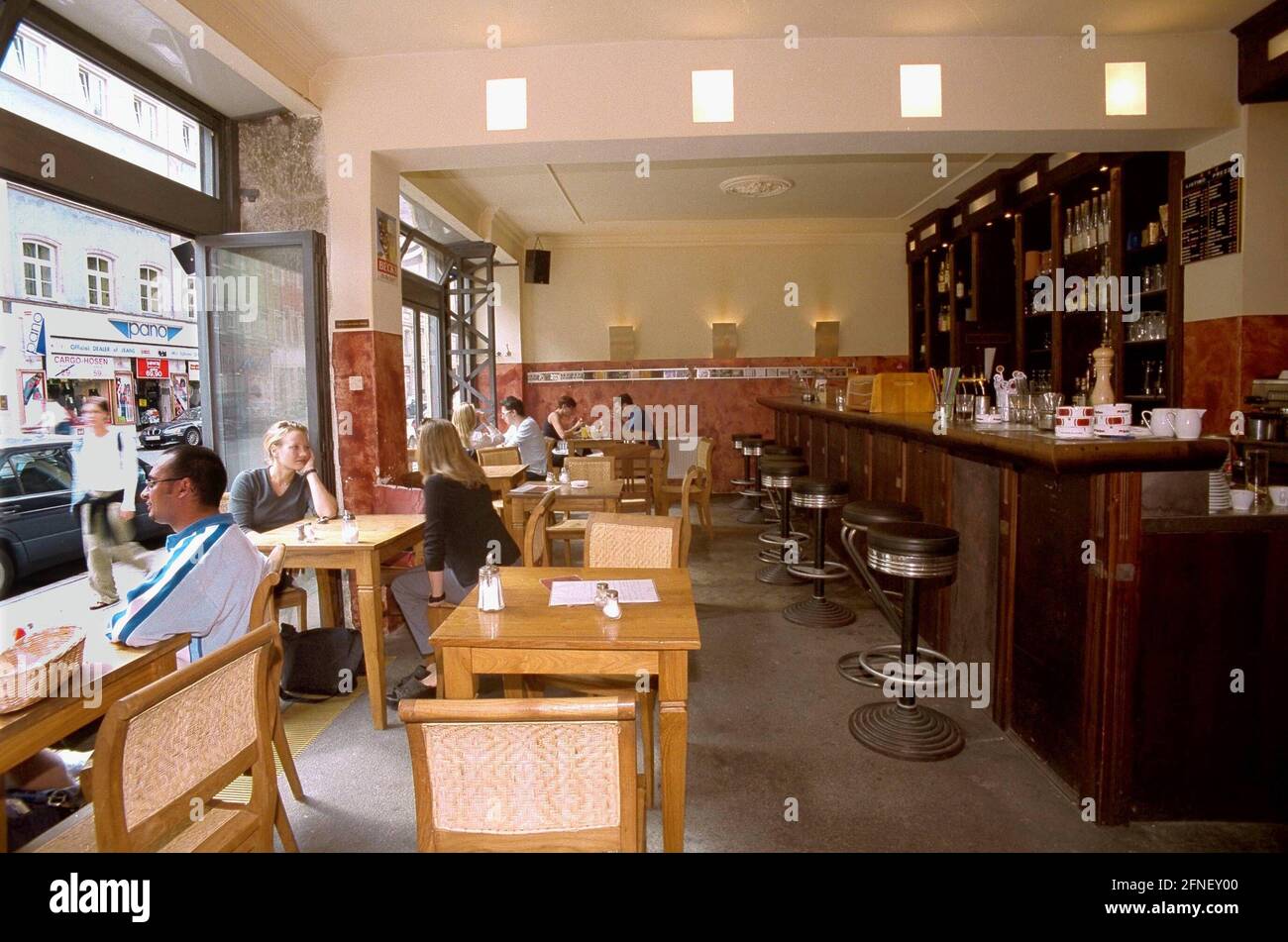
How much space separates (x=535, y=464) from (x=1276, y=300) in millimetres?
5839

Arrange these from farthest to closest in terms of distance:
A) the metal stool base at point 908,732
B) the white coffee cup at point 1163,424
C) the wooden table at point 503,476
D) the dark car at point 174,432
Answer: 1. the wooden table at point 503,476
2. the dark car at point 174,432
3. the metal stool base at point 908,732
4. the white coffee cup at point 1163,424

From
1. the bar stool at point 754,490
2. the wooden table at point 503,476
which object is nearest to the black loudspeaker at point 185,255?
the wooden table at point 503,476

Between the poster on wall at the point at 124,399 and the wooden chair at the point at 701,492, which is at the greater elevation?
the poster on wall at the point at 124,399

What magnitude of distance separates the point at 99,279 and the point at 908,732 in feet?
15.8

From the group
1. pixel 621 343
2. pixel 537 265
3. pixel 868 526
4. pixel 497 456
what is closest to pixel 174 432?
pixel 497 456

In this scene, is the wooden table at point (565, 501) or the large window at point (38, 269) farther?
the wooden table at point (565, 501)

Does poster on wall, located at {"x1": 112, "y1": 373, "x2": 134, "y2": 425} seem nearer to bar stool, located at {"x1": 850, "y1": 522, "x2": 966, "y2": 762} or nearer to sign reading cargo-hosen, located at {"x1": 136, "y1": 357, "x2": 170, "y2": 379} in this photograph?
sign reading cargo-hosen, located at {"x1": 136, "y1": 357, "x2": 170, "y2": 379}

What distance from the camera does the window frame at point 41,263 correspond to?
354 centimetres

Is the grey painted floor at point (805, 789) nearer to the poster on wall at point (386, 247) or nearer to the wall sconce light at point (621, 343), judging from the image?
the poster on wall at point (386, 247)

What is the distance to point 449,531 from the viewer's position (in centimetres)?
358

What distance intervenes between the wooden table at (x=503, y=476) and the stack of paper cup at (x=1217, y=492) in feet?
13.0

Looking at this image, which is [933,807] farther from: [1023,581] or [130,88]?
[130,88]

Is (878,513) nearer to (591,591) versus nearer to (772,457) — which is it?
(591,591)

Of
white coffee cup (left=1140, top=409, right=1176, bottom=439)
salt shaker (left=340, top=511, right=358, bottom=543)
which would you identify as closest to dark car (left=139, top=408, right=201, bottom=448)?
salt shaker (left=340, top=511, right=358, bottom=543)
